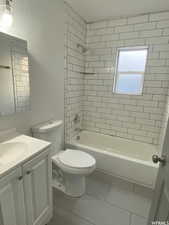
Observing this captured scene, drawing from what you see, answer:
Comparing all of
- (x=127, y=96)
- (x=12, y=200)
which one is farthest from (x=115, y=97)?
(x=12, y=200)

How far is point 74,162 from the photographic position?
1.58 meters

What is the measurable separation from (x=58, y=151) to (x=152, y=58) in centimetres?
205

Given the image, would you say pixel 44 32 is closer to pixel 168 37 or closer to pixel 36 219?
pixel 168 37

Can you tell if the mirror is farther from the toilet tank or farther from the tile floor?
the tile floor

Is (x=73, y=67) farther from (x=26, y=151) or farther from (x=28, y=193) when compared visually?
(x=28, y=193)

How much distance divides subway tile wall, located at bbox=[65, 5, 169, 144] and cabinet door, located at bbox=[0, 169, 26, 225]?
136 centimetres

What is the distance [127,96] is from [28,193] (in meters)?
2.06

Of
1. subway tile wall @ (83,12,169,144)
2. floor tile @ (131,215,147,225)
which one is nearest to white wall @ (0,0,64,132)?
subway tile wall @ (83,12,169,144)

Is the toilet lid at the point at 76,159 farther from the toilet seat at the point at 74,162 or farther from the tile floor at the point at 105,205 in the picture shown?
the tile floor at the point at 105,205

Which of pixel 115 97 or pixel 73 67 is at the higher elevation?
pixel 73 67

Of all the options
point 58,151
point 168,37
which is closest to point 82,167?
point 58,151

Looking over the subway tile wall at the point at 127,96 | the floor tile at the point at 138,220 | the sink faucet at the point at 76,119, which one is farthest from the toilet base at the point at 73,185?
the subway tile wall at the point at 127,96

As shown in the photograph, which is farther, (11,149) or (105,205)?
(105,205)

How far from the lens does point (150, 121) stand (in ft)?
7.55
